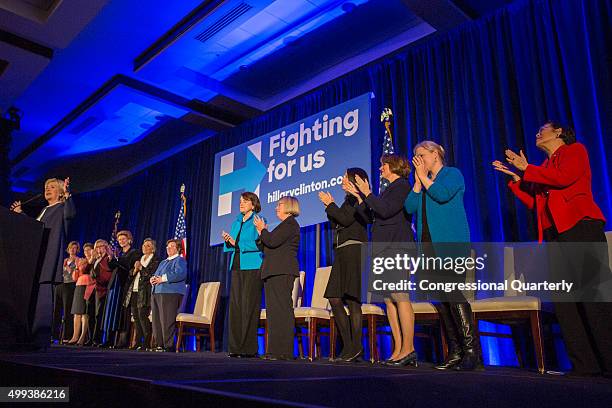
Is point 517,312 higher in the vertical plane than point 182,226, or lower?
lower

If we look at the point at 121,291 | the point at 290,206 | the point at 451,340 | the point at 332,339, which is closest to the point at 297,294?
the point at 332,339

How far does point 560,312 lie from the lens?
2.31m

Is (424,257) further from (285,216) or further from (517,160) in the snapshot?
(285,216)

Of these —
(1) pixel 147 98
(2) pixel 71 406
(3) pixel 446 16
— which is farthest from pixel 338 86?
(2) pixel 71 406

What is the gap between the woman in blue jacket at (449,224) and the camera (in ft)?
7.43

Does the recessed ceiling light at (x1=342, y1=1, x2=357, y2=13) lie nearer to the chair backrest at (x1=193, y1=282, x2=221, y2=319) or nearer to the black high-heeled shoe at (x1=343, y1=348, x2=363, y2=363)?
the chair backrest at (x1=193, y1=282, x2=221, y2=319)

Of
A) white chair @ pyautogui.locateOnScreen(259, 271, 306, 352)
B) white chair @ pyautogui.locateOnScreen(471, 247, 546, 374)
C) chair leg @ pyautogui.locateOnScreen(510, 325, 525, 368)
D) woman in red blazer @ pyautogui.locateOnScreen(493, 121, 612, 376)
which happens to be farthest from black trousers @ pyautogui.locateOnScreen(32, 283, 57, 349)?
chair leg @ pyautogui.locateOnScreen(510, 325, 525, 368)

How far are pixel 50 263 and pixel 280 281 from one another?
150cm

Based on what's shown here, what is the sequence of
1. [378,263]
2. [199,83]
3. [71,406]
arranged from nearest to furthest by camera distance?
1. [71,406]
2. [378,263]
3. [199,83]

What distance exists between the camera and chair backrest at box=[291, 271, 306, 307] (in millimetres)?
4684

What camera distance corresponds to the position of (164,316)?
4.98 m

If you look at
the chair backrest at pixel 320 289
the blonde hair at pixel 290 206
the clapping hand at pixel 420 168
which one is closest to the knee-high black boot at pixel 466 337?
the clapping hand at pixel 420 168

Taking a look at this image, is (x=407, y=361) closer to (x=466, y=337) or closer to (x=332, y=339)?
(x=466, y=337)

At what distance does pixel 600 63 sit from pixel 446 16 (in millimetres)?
1506
